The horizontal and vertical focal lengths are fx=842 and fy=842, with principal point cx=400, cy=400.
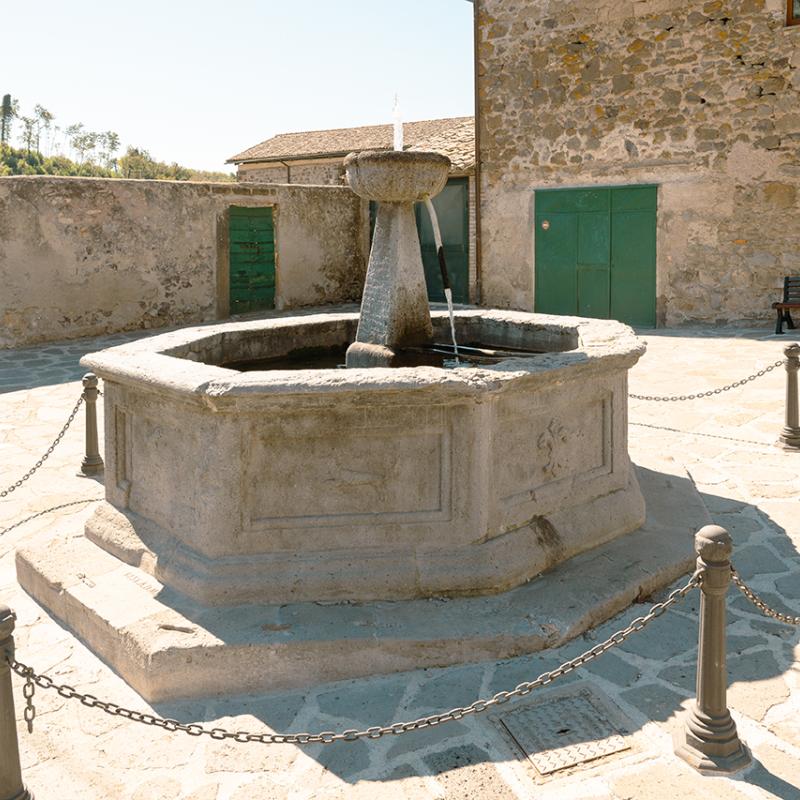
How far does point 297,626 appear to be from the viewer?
3307mm

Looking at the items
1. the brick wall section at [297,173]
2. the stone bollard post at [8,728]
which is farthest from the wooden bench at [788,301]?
the brick wall section at [297,173]

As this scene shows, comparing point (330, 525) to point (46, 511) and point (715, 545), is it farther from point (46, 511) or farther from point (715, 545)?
point (46, 511)

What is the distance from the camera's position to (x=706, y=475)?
5.72 m

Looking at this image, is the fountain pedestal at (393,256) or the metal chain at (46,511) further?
the metal chain at (46,511)

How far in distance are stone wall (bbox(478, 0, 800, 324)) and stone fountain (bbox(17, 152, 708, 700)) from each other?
8.55m

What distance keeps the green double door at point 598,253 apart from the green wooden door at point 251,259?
14.5ft

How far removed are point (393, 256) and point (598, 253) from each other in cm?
884

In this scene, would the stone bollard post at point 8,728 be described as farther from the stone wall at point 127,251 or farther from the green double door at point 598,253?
the green double door at point 598,253

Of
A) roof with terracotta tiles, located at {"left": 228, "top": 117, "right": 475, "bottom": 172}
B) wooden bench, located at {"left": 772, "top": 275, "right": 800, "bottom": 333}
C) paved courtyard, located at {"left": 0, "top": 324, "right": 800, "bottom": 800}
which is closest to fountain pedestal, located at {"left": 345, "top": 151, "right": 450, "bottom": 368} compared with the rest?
paved courtyard, located at {"left": 0, "top": 324, "right": 800, "bottom": 800}

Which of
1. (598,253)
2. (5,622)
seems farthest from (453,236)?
(5,622)

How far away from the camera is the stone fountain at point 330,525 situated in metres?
3.28

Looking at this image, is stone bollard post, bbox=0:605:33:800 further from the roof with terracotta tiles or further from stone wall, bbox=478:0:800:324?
the roof with terracotta tiles

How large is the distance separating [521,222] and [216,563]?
10.9 m

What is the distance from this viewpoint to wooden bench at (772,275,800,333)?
10.9m
